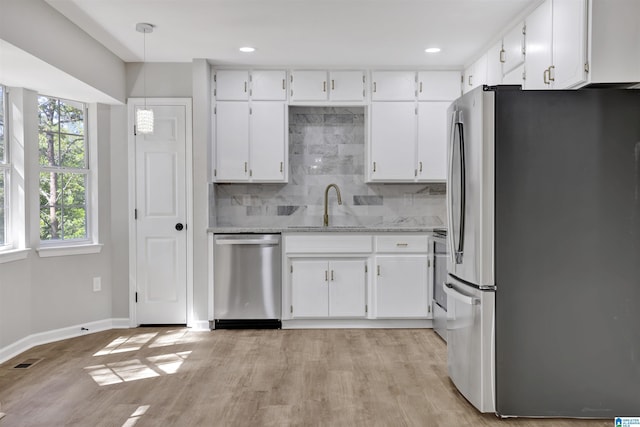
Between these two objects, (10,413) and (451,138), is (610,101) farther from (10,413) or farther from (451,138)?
(10,413)

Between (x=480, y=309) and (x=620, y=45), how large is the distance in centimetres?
162

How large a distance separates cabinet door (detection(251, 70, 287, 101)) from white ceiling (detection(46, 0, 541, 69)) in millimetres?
97

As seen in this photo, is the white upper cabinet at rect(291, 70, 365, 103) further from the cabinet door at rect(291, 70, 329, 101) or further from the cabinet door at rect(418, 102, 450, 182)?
the cabinet door at rect(418, 102, 450, 182)

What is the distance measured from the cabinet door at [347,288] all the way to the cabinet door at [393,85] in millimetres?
1640

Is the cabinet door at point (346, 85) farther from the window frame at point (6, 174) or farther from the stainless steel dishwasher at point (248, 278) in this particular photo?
the window frame at point (6, 174)

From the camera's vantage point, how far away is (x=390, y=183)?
5016mm

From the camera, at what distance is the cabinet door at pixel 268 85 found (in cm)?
472

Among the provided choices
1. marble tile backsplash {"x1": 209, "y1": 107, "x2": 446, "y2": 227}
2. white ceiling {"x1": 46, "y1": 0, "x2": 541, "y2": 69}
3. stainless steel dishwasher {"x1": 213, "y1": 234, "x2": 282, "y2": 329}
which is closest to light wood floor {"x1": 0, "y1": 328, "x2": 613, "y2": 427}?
stainless steel dishwasher {"x1": 213, "y1": 234, "x2": 282, "y2": 329}

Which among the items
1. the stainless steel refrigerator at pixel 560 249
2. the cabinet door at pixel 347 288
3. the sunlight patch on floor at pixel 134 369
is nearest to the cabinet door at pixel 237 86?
the cabinet door at pixel 347 288

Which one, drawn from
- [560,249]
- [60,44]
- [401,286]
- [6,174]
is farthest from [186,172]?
[560,249]

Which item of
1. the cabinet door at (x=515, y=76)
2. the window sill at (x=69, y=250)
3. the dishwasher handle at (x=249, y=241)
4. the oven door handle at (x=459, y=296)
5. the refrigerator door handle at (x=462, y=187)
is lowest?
the oven door handle at (x=459, y=296)

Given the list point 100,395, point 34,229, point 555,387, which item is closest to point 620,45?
point 555,387

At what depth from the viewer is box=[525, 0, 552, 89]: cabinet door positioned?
3053 mm

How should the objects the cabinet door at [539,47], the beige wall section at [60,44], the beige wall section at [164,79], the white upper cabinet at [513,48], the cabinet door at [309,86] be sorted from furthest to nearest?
the cabinet door at [309,86] < the beige wall section at [164,79] < the white upper cabinet at [513,48] < the cabinet door at [539,47] < the beige wall section at [60,44]
